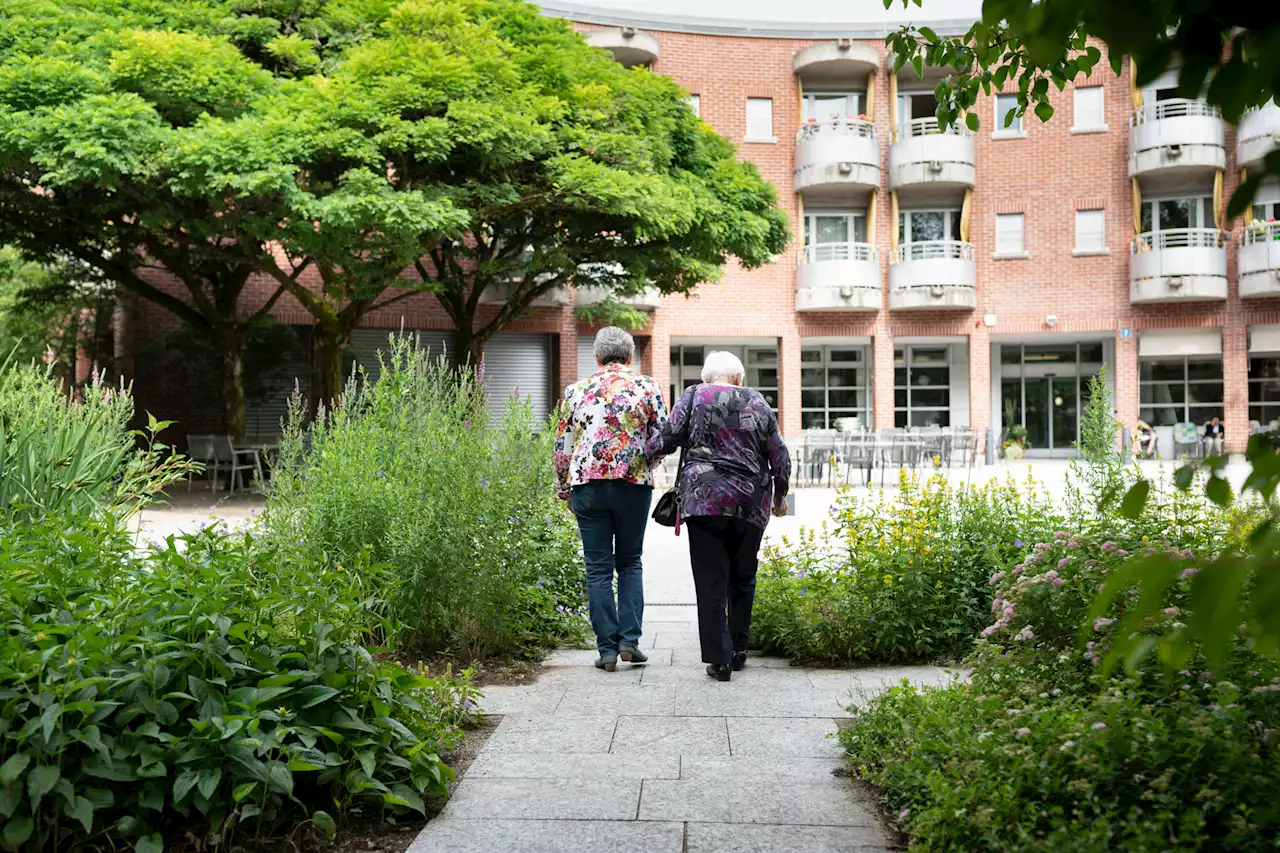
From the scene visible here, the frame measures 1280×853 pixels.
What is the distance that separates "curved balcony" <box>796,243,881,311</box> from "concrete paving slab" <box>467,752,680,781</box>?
26.5m

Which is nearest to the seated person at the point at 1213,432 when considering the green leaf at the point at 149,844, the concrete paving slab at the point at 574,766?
the concrete paving slab at the point at 574,766

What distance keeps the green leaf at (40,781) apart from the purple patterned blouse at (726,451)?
340 centimetres

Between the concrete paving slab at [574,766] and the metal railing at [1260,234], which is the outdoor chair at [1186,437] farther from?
the concrete paving slab at [574,766]

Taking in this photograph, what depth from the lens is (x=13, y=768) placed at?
8.83 feet

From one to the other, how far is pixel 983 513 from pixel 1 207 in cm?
1787

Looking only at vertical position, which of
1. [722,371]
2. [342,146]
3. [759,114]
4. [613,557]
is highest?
[759,114]

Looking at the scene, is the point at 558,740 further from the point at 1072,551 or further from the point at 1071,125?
the point at 1071,125

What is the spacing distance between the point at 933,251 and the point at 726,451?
26507mm

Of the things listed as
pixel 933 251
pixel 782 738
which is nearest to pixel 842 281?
pixel 933 251

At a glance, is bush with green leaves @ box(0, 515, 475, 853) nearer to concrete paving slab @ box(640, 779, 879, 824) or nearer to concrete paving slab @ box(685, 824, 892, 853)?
concrete paving slab @ box(640, 779, 879, 824)

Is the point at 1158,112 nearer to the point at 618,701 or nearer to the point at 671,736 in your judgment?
Result: the point at 618,701

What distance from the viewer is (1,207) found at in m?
18.4

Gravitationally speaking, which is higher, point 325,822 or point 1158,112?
point 1158,112

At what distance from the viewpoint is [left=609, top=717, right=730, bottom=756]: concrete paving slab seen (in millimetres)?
4355
